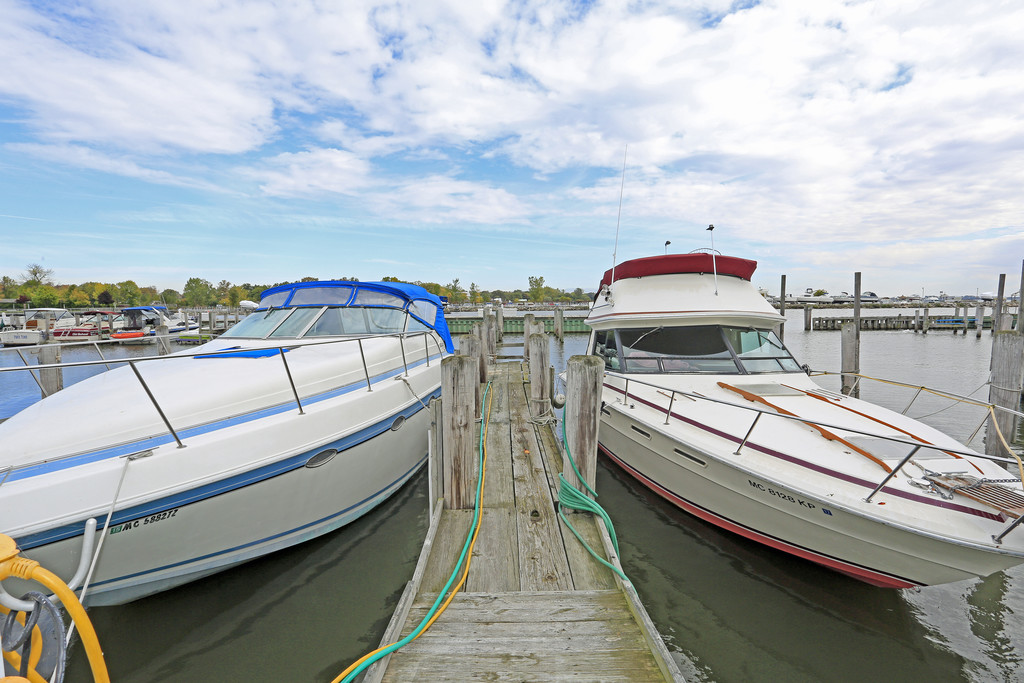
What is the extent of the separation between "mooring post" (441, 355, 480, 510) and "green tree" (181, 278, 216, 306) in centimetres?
9332

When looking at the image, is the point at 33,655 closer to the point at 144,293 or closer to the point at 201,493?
the point at 201,493

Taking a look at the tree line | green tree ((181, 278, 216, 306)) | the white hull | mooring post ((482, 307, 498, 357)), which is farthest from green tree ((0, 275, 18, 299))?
mooring post ((482, 307, 498, 357))

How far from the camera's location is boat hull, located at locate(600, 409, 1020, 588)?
2875 millimetres

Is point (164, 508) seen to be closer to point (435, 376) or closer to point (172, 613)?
point (172, 613)

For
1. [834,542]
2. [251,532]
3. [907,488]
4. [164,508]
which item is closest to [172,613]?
[251,532]

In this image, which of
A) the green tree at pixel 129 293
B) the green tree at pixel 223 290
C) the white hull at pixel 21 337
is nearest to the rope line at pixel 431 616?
the white hull at pixel 21 337

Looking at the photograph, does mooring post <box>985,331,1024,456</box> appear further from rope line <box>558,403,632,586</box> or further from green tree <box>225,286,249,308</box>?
green tree <box>225,286,249,308</box>

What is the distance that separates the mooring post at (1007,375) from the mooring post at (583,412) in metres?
6.04

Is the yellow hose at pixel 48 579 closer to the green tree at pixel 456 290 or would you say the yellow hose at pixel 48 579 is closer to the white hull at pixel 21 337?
the white hull at pixel 21 337

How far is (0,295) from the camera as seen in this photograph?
64125mm

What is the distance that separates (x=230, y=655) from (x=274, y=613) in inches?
16.4

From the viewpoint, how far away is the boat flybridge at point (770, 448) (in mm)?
2926

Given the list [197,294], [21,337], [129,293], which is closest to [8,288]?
[129,293]

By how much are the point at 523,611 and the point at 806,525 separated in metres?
2.40
